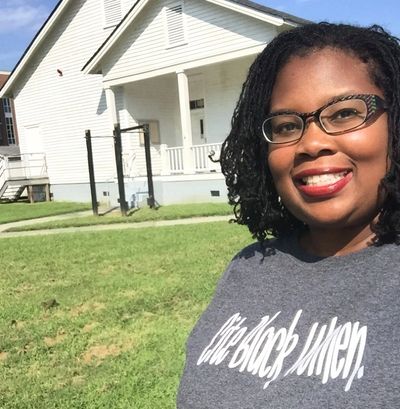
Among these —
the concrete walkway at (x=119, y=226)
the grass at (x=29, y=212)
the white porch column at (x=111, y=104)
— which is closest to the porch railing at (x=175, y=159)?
the white porch column at (x=111, y=104)

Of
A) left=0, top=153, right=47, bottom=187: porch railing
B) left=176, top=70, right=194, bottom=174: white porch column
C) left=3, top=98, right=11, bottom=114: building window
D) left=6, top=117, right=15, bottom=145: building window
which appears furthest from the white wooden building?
left=6, top=117, right=15, bottom=145: building window

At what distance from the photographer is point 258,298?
1519 mm

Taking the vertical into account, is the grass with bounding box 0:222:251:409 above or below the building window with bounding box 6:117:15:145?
below

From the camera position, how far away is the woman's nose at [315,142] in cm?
138

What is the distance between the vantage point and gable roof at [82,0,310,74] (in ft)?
42.5

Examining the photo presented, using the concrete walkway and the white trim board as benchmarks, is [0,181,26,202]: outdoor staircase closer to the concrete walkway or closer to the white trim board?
the white trim board

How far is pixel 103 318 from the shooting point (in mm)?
4652

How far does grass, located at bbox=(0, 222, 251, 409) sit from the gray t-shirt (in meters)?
1.77

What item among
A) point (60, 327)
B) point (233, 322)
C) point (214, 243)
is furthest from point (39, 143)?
point (233, 322)

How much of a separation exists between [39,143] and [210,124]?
26.1 feet

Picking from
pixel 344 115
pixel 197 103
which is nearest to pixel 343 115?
pixel 344 115

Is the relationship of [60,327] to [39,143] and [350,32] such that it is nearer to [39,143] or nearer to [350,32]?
[350,32]

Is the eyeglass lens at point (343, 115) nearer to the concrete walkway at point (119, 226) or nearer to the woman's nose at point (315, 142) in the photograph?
the woman's nose at point (315, 142)

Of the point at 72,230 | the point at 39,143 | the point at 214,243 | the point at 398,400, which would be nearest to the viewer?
the point at 398,400
